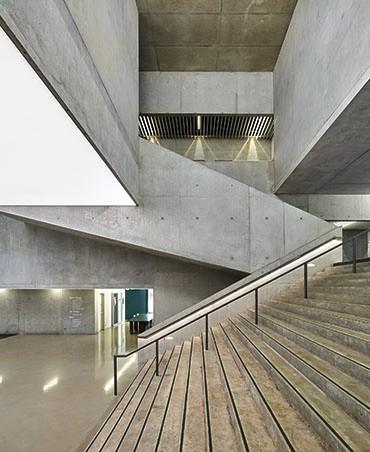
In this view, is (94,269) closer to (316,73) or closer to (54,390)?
(54,390)

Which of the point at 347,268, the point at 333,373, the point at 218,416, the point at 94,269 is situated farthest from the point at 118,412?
the point at 94,269

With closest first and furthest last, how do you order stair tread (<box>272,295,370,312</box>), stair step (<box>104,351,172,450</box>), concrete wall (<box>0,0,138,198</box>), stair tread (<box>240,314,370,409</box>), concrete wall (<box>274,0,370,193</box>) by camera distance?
stair tread (<box>240,314,370,409</box>), concrete wall (<box>0,0,138,198</box>), stair step (<box>104,351,172,450</box>), stair tread (<box>272,295,370,312</box>), concrete wall (<box>274,0,370,193</box>)

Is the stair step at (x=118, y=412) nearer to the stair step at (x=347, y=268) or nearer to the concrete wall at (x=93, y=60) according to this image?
the concrete wall at (x=93, y=60)

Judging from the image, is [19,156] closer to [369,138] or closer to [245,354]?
[245,354]

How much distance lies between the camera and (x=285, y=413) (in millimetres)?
2969

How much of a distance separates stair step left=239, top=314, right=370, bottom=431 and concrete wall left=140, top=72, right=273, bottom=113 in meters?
8.67

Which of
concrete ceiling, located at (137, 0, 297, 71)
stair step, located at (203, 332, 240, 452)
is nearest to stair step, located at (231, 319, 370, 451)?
stair step, located at (203, 332, 240, 452)

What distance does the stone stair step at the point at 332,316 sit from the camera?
3879mm

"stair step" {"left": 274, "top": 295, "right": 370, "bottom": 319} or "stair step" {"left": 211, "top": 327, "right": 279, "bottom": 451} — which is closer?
"stair step" {"left": 211, "top": 327, "right": 279, "bottom": 451}

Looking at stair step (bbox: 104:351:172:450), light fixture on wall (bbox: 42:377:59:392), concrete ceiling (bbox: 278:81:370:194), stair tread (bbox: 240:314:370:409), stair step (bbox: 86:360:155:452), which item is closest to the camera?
stair tread (bbox: 240:314:370:409)

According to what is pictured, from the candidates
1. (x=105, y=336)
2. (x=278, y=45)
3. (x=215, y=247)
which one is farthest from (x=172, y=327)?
(x=278, y=45)

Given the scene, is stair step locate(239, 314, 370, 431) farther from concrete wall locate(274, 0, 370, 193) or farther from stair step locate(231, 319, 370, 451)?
concrete wall locate(274, 0, 370, 193)

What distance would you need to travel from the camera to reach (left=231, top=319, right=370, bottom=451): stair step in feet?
7.35

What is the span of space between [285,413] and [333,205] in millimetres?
9696
